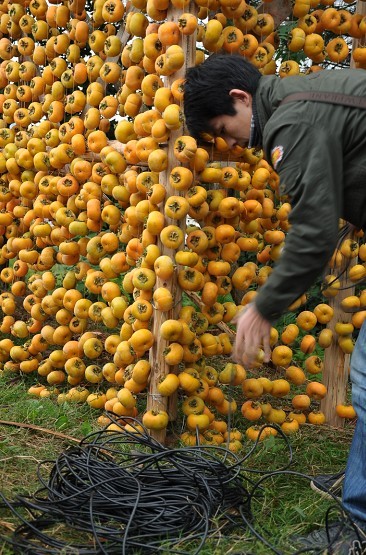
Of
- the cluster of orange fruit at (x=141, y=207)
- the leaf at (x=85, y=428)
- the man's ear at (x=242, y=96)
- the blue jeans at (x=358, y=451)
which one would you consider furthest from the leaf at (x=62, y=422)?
the man's ear at (x=242, y=96)

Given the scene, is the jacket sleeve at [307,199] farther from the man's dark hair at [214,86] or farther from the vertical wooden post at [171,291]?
the vertical wooden post at [171,291]

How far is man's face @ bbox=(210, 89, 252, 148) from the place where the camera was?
2625 millimetres

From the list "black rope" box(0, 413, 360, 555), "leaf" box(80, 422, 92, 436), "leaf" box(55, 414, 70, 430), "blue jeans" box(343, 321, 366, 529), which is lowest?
"leaf" box(55, 414, 70, 430)

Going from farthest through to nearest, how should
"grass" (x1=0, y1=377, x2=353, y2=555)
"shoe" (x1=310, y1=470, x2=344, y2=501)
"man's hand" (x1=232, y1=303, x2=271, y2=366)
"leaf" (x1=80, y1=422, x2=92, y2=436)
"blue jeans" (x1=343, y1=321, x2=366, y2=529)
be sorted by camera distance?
"leaf" (x1=80, y1=422, x2=92, y2=436) < "shoe" (x1=310, y1=470, x2=344, y2=501) < "grass" (x1=0, y1=377, x2=353, y2=555) < "blue jeans" (x1=343, y1=321, x2=366, y2=529) < "man's hand" (x1=232, y1=303, x2=271, y2=366)

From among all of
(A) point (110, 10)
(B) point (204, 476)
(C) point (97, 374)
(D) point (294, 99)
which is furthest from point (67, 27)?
(B) point (204, 476)

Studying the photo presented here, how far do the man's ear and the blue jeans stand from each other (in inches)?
37.4

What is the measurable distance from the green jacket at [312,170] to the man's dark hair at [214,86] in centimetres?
27

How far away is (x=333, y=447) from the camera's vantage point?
3869 millimetres

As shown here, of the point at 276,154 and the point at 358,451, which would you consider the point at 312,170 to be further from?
the point at 358,451

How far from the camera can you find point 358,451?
8.51 ft

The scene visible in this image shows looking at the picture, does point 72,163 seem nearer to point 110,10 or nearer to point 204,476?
point 110,10

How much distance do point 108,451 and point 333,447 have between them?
1.29 meters

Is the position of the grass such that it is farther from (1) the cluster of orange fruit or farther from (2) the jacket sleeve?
(2) the jacket sleeve

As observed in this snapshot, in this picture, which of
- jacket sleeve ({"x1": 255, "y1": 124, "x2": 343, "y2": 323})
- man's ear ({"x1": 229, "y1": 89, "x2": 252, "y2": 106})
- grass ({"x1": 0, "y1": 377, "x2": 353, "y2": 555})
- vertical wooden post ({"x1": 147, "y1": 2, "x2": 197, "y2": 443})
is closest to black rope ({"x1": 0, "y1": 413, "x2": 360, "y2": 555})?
grass ({"x1": 0, "y1": 377, "x2": 353, "y2": 555})
